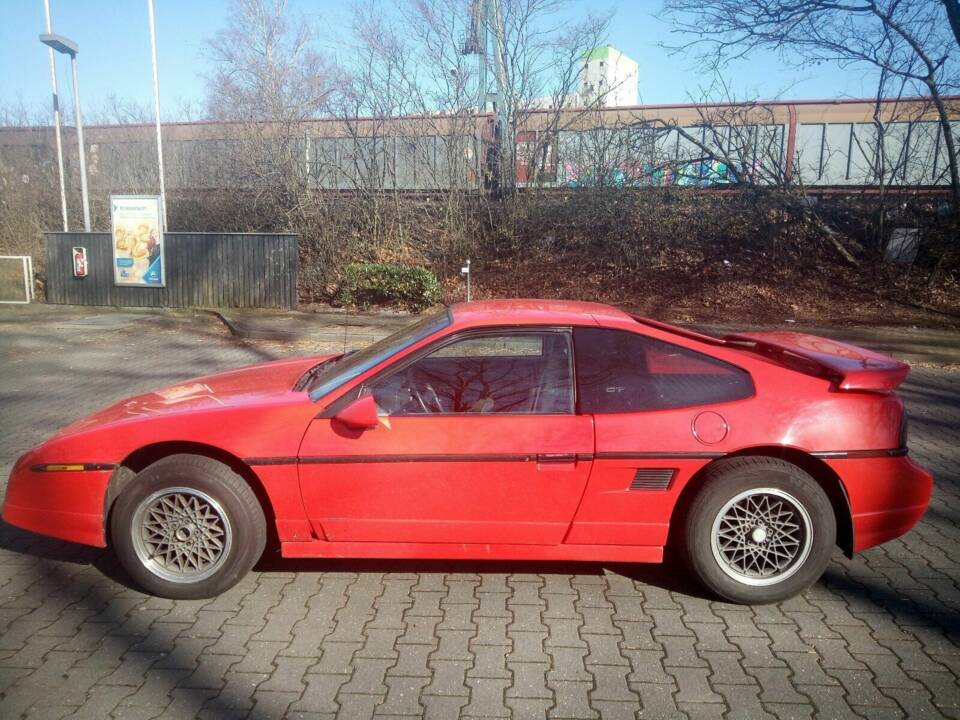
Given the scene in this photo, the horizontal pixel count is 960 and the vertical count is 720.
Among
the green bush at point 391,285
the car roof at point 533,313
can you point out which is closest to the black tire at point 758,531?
the car roof at point 533,313

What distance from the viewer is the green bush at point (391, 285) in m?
17.0

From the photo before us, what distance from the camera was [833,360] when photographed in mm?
4027

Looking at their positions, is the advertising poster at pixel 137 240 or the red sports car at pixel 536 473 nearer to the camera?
the red sports car at pixel 536 473

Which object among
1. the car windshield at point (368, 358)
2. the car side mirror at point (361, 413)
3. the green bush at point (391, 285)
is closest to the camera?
the car side mirror at point (361, 413)

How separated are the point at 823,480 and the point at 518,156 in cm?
1763

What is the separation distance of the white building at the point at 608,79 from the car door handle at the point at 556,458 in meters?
17.9

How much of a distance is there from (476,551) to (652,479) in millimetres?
929

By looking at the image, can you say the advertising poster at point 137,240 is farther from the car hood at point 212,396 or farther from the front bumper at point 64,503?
the front bumper at point 64,503

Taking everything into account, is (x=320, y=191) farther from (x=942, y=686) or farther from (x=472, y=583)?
(x=942, y=686)

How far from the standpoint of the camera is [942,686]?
304cm

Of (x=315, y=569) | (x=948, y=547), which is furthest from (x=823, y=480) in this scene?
(x=315, y=569)

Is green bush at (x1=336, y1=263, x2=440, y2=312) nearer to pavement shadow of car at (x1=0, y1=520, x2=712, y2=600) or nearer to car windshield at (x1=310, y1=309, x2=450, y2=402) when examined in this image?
car windshield at (x1=310, y1=309, x2=450, y2=402)

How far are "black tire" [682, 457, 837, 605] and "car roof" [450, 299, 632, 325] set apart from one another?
1.00 meters

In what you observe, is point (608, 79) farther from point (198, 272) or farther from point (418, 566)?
point (418, 566)
